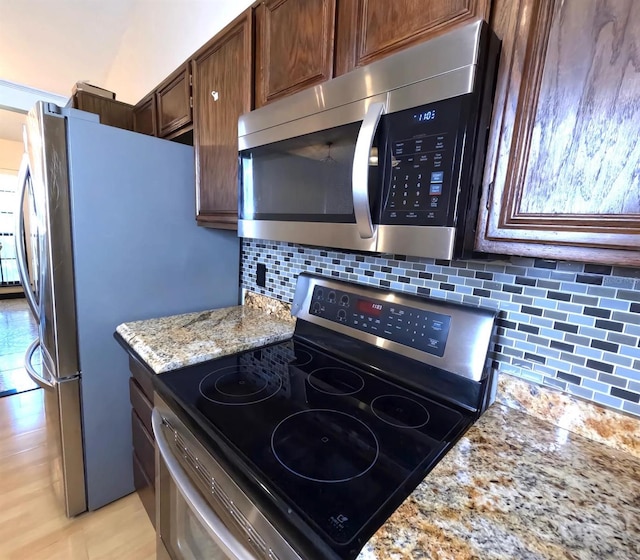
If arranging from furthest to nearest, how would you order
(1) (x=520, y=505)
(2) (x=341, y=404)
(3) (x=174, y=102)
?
(3) (x=174, y=102) < (2) (x=341, y=404) < (1) (x=520, y=505)

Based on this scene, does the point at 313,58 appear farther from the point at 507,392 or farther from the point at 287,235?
the point at 507,392

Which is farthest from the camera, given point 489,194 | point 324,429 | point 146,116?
point 146,116

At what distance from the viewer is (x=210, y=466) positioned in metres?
0.70

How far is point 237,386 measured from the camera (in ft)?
3.02

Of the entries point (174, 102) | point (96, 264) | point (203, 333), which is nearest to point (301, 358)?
point (203, 333)

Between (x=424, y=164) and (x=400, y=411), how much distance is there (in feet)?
2.03

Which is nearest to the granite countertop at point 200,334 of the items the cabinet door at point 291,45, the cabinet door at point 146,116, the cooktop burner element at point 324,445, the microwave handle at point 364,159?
the cooktop burner element at point 324,445

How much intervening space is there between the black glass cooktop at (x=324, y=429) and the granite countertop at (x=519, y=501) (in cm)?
5

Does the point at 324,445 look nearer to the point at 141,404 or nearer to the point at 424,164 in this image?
the point at 424,164

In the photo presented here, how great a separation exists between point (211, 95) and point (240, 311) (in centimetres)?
97

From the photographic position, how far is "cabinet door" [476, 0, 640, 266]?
0.48 metres

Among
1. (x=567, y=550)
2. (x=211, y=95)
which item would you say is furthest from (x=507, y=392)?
(x=211, y=95)

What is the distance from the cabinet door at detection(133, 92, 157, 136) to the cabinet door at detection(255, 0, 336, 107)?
1.00m

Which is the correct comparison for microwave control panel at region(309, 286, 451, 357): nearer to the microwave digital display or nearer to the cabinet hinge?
the cabinet hinge
